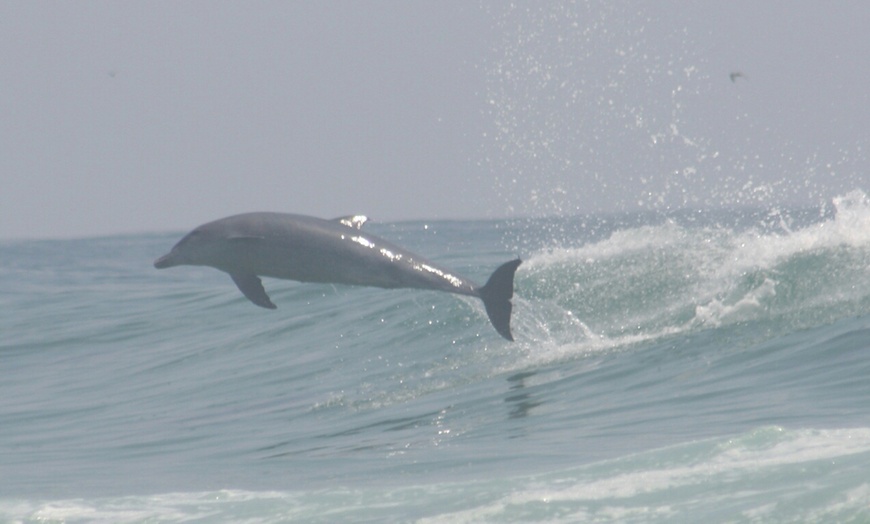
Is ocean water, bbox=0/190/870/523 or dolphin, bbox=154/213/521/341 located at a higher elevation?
dolphin, bbox=154/213/521/341

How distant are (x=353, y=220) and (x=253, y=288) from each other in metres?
0.79

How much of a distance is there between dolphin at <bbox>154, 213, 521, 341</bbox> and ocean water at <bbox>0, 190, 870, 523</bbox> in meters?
1.27

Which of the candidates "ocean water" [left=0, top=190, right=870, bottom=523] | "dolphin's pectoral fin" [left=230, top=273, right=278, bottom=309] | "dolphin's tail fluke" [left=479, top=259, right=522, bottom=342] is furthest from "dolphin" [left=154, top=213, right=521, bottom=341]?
"ocean water" [left=0, top=190, right=870, bottom=523]

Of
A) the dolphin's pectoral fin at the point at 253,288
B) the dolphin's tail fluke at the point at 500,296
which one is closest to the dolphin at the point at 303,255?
the dolphin's pectoral fin at the point at 253,288

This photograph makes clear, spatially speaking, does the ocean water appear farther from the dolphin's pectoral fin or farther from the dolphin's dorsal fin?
the dolphin's dorsal fin

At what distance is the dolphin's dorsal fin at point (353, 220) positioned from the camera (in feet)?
27.4

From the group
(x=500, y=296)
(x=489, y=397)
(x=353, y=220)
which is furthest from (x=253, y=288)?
(x=489, y=397)

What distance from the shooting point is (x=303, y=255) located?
7949 millimetres

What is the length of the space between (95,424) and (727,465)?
763cm

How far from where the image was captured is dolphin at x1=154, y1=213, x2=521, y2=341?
797 cm

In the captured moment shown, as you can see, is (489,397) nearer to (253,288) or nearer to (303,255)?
(253,288)

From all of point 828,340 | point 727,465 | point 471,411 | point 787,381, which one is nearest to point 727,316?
point 828,340

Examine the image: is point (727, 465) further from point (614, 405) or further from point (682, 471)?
point (614, 405)

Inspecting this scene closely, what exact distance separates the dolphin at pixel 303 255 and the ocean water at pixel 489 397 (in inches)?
50.0
